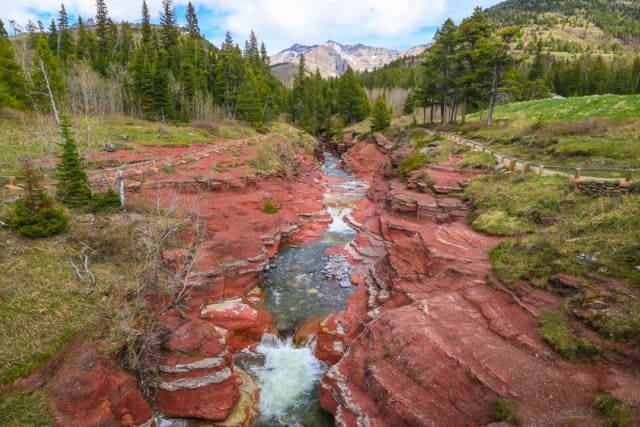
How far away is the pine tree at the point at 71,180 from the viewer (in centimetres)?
1888

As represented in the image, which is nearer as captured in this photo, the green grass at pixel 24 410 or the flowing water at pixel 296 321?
the green grass at pixel 24 410

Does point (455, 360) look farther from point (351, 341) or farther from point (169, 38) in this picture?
point (169, 38)

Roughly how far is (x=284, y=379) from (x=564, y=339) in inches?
413

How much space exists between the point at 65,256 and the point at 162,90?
46.5 m

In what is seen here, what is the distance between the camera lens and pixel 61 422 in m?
9.45

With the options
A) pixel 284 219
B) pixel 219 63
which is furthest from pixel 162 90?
pixel 284 219

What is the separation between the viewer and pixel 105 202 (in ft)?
67.3

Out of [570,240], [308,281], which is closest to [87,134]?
[308,281]

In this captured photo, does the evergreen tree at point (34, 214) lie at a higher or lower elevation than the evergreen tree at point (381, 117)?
lower

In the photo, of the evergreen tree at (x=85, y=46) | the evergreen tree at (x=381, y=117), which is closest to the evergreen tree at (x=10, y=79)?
the evergreen tree at (x=85, y=46)

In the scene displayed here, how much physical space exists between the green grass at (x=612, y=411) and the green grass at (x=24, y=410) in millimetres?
14594

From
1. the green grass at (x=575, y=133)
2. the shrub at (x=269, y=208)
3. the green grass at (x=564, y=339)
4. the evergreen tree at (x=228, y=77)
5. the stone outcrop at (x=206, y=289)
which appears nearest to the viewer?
the green grass at (x=564, y=339)

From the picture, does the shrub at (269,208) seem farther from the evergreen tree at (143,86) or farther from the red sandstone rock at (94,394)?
the evergreen tree at (143,86)

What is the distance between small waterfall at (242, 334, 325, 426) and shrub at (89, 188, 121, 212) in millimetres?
12940
